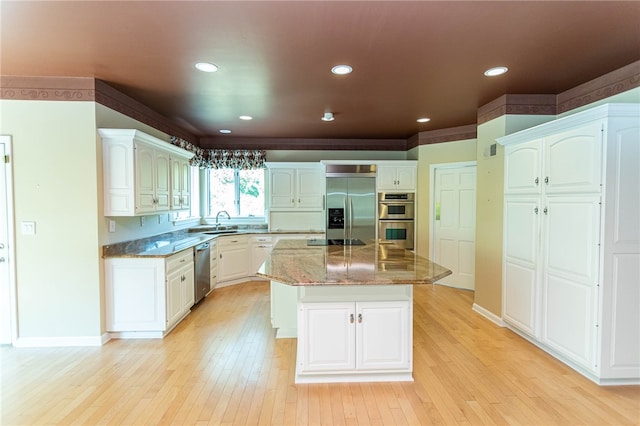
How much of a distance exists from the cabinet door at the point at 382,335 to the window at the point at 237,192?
421 cm

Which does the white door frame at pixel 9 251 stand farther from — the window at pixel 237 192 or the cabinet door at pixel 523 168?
the cabinet door at pixel 523 168

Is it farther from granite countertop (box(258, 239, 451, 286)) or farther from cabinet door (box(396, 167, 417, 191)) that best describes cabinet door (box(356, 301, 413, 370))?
cabinet door (box(396, 167, 417, 191))

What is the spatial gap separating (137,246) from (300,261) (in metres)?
2.08

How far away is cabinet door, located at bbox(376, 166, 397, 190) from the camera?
5.65 m

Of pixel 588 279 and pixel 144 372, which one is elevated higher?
pixel 588 279

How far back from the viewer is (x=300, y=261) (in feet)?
9.41

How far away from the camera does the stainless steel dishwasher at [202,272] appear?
14.1ft

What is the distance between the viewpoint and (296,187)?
232 inches

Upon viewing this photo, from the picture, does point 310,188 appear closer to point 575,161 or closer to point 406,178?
point 406,178

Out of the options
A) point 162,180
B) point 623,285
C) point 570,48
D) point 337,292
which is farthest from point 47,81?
point 623,285

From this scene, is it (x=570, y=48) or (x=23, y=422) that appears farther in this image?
(x=570, y=48)

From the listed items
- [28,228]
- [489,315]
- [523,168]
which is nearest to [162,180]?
[28,228]

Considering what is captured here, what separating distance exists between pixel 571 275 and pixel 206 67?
11.7 ft

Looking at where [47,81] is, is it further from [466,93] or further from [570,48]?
[570,48]
